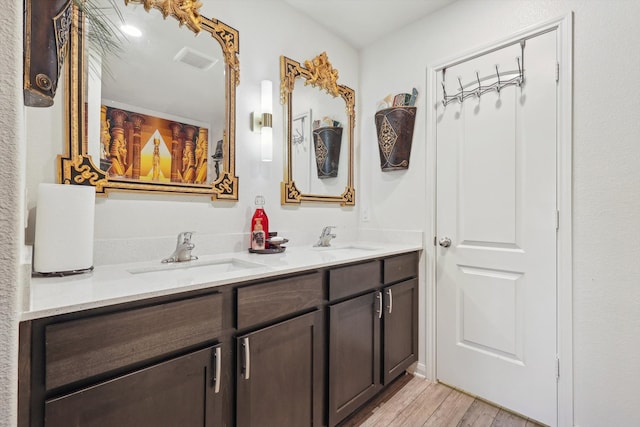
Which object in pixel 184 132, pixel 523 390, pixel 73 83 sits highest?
pixel 73 83

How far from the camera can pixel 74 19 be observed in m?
1.25

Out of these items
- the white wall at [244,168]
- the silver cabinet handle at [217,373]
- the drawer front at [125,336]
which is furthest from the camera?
the white wall at [244,168]

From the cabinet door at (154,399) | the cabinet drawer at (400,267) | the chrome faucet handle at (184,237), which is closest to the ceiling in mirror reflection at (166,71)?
the chrome faucet handle at (184,237)

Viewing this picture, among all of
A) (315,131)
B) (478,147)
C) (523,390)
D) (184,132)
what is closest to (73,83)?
(184,132)

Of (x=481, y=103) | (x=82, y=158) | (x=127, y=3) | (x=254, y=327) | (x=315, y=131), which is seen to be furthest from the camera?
(x=315, y=131)

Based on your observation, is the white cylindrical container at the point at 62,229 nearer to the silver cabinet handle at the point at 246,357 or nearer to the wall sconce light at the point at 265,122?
the silver cabinet handle at the point at 246,357

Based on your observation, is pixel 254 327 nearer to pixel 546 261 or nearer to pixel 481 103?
pixel 546 261

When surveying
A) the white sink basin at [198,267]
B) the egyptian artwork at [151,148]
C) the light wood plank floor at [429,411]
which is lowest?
the light wood plank floor at [429,411]

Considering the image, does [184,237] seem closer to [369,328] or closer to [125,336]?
[125,336]

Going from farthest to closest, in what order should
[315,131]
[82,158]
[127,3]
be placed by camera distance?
1. [315,131]
2. [127,3]
3. [82,158]

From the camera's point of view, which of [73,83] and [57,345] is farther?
[73,83]

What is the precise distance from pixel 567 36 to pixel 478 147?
0.68m

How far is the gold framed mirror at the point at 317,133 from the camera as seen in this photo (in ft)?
6.78

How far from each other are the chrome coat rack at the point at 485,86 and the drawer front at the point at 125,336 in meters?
1.91
